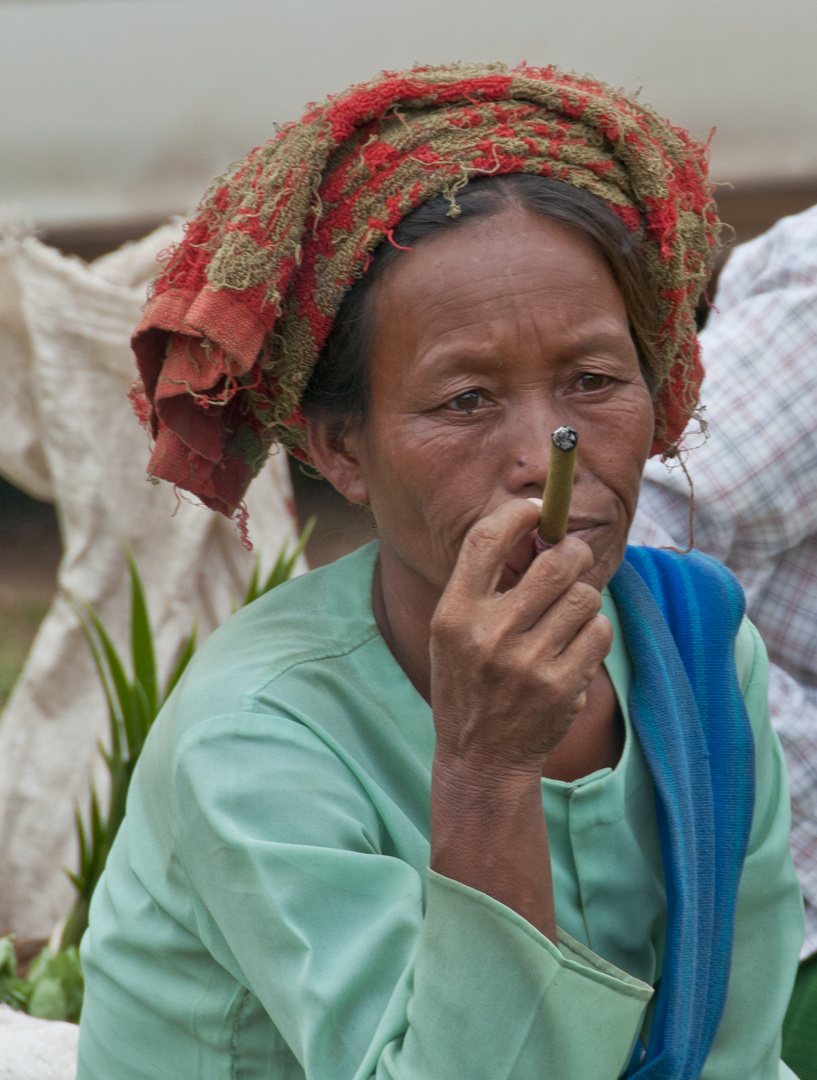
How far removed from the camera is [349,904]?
1.55 meters

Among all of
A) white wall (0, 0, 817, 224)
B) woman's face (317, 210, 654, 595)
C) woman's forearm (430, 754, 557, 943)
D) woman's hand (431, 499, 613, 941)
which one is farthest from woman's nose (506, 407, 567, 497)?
white wall (0, 0, 817, 224)

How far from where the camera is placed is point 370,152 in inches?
67.0

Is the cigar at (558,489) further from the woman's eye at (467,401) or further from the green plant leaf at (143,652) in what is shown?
the green plant leaf at (143,652)

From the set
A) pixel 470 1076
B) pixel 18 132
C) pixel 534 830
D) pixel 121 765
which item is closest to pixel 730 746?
pixel 534 830

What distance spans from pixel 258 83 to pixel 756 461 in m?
3.00

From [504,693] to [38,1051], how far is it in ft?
5.97

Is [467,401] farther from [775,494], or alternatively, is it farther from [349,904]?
[775,494]

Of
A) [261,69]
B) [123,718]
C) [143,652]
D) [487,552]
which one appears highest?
[261,69]

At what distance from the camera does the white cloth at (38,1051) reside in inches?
103

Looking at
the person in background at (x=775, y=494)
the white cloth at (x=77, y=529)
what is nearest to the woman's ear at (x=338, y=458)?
the person in background at (x=775, y=494)

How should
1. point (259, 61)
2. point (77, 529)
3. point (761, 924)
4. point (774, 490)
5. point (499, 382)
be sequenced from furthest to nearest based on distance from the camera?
point (259, 61)
point (77, 529)
point (774, 490)
point (761, 924)
point (499, 382)

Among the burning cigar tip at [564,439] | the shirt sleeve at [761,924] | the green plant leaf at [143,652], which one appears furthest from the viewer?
the green plant leaf at [143,652]

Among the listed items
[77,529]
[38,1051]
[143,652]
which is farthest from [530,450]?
[77,529]

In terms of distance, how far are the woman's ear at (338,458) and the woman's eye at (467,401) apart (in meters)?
0.25
